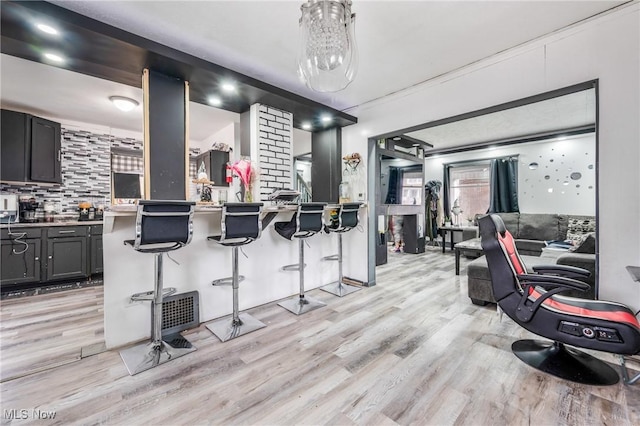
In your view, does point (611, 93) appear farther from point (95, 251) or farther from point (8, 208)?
point (8, 208)

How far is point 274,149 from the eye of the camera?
3.59m

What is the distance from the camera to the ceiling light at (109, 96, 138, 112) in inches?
143

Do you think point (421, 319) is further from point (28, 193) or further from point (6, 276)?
point (28, 193)

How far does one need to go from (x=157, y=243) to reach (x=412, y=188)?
6145mm

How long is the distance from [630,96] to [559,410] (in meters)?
2.25

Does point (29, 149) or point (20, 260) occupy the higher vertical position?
point (29, 149)

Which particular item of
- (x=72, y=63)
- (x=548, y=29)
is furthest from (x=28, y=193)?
(x=548, y=29)

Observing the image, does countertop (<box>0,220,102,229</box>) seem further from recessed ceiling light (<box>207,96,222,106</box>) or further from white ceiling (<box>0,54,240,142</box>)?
recessed ceiling light (<box>207,96,222,106</box>)

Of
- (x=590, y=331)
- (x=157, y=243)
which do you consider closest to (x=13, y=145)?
(x=157, y=243)

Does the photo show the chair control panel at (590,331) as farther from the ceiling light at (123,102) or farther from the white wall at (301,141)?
the ceiling light at (123,102)

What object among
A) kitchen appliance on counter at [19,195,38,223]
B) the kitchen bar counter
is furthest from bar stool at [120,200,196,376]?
kitchen appliance on counter at [19,195,38,223]

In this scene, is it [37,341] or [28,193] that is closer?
[37,341]

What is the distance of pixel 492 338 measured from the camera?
2.38 metres

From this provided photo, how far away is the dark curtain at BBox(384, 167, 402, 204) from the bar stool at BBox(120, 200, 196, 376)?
5.34 meters
